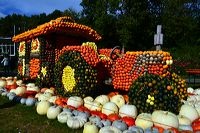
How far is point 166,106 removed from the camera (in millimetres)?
7867

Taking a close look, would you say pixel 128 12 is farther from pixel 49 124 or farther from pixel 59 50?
pixel 49 124

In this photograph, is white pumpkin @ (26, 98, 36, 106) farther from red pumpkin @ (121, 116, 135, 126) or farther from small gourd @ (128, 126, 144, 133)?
small gourd @ (128, 126, 144, 133)

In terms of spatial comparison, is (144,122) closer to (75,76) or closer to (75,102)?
(75,102)

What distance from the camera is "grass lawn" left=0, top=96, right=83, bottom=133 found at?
700 cm

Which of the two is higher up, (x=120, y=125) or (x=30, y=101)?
(x=30, y=101)

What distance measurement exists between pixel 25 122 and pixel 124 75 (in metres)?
3.33

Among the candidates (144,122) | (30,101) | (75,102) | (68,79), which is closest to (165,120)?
(144,122)

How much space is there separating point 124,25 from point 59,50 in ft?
114

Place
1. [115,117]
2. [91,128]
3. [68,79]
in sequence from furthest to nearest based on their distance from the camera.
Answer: [68,79] → [115,117] → [91,128]

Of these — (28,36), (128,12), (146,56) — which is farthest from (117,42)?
(146,56)

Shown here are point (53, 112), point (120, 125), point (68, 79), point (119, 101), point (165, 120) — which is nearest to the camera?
point (120, 125)

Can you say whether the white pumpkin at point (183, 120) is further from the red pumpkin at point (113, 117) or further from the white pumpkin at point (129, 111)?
the red pumpkin at point (113, 117)

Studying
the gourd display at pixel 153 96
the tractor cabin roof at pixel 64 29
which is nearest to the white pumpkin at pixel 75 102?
the gourd display at pixel 153 96

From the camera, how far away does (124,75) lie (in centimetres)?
999
